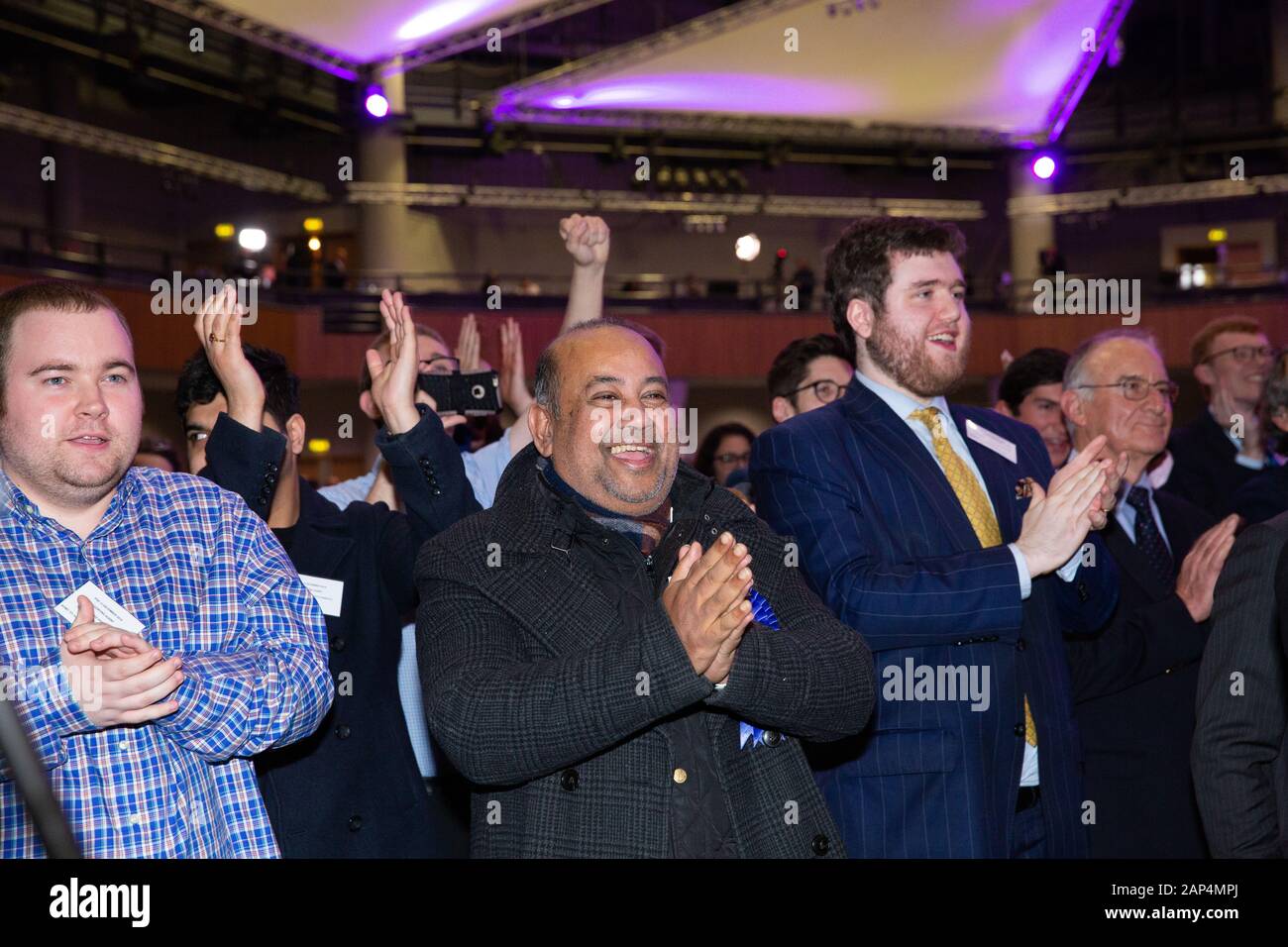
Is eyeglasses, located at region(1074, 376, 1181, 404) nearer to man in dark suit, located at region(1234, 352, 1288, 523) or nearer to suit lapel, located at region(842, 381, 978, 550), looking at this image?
man in dark suit, located at region(1234, 352, 1288, 523)

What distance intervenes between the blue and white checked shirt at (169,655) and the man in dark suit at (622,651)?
0.23 metres

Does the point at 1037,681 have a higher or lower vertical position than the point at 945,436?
lower

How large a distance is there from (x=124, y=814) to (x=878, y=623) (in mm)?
1205

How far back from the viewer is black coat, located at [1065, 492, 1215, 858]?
110 inches

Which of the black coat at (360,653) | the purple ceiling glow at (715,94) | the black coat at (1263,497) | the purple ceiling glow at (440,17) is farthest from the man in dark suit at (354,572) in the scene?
the purple ceiling glow at (715,94)

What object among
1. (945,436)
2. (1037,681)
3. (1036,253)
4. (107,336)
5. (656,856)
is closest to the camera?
(656,856)

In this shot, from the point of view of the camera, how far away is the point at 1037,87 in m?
16.0

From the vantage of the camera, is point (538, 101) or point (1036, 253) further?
point (1036, 253)

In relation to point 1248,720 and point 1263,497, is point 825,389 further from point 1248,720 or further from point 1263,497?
point 1248,720

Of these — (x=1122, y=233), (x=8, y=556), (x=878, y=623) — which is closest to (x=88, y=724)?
(x=8, y=556)

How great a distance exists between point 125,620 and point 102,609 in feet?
0.11

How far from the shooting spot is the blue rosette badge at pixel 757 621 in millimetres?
1971

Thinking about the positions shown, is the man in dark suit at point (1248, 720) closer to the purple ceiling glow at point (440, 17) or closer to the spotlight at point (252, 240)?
the purple ceiling glow at point (440, 17)

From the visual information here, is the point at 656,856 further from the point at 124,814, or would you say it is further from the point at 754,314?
the point at 754,314
